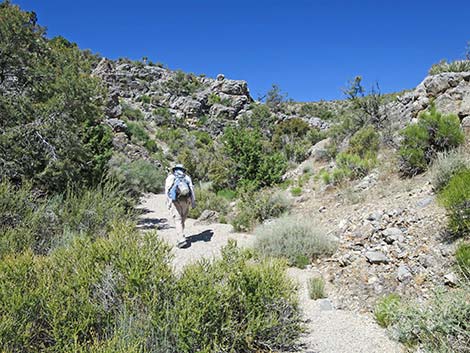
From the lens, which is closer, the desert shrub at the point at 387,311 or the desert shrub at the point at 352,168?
the desert shrub at the point at 387,311

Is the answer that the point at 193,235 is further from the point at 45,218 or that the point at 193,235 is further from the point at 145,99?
the point at 145,99

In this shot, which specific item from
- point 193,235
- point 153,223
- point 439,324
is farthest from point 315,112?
point 439,324

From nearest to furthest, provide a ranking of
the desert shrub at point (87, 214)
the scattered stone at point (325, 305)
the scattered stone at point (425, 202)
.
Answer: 1. the scattered stone at point (325, 305)
2. the scattered stone at point (425, 202)
3. the desert shrub at point (87, 214)

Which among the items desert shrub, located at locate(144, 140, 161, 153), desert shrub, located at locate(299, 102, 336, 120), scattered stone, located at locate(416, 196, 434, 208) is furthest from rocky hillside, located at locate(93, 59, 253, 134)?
scattered stone, located at locate(416, 196, 434, 208)

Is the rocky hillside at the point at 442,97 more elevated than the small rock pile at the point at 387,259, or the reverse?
the rocky hillside at the point at 442,97

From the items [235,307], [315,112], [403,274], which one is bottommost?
[403,274]

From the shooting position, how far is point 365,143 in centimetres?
1156

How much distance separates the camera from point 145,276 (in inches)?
111

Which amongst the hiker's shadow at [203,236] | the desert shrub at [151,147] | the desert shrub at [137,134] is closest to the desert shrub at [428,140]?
the hiker's shadow at [203,236]

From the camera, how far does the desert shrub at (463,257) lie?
389cm

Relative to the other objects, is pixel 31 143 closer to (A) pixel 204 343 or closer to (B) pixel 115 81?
(A) pixel 204 343

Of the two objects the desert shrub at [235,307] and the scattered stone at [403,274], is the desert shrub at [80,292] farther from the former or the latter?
the scattered stone at [403,274]

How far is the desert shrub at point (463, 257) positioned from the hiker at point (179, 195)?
5.72 m

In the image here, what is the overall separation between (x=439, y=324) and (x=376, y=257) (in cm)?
209
